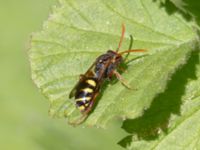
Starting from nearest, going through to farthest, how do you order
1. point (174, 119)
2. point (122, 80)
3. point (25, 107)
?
point (122, 80), point (174, 119), point (25, 107)

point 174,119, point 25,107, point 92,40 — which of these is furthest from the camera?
point 25,107

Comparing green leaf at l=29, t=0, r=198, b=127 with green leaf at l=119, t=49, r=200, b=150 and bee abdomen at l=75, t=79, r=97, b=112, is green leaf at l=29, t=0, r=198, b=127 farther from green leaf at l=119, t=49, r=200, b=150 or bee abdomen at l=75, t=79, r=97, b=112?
green leaf at l=119, t=49, r=200, b=150

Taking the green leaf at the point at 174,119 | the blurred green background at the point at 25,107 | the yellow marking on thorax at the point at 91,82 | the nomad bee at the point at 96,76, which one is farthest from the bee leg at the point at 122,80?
the blurred green background at the point at 25,107

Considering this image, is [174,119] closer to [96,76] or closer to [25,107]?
[96,76]

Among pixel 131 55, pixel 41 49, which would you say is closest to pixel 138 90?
pixel 131 55

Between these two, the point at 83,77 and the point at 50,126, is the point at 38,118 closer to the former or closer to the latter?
the point at 50,126

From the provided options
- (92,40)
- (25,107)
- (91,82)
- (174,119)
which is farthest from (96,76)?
(25,107)
